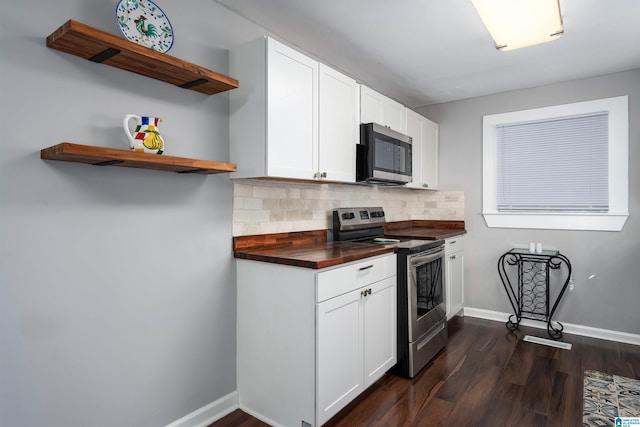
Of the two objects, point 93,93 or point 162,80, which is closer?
point 93,93

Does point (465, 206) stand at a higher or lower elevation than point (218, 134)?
lower

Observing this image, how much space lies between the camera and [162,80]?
1808mm

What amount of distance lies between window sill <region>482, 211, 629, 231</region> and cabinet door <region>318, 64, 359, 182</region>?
6.74 feet

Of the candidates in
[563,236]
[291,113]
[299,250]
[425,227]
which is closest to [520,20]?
[291,113]

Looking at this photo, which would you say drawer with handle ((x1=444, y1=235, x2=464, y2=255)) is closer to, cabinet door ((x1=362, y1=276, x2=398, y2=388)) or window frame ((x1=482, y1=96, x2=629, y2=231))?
window frame ((x1=482, y1=96, x2=629, y2=231))

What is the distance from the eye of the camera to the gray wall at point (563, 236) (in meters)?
3.23

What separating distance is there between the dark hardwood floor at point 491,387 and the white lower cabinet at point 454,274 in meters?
0.34

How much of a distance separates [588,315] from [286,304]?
3081 millimetres

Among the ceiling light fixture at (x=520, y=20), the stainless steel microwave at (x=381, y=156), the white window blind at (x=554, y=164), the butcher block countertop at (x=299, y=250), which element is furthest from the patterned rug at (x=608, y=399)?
the ceiling light fixture at (x=520, y=20)

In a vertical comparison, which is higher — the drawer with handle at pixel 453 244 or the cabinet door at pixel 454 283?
the drawer with handle at pixel 453 244

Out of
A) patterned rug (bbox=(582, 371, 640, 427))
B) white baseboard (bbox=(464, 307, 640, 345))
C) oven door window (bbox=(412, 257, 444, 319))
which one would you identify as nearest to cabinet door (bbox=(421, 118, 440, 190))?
oven door window (bbox=(412, 257, 444, 319))

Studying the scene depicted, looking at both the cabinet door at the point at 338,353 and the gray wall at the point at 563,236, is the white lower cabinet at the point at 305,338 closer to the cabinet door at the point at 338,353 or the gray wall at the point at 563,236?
the cabinet door at the point at 338,353

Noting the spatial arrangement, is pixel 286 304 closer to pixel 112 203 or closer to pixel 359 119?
pixel 112 203

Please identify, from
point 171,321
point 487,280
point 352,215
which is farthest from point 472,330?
point 171,321
